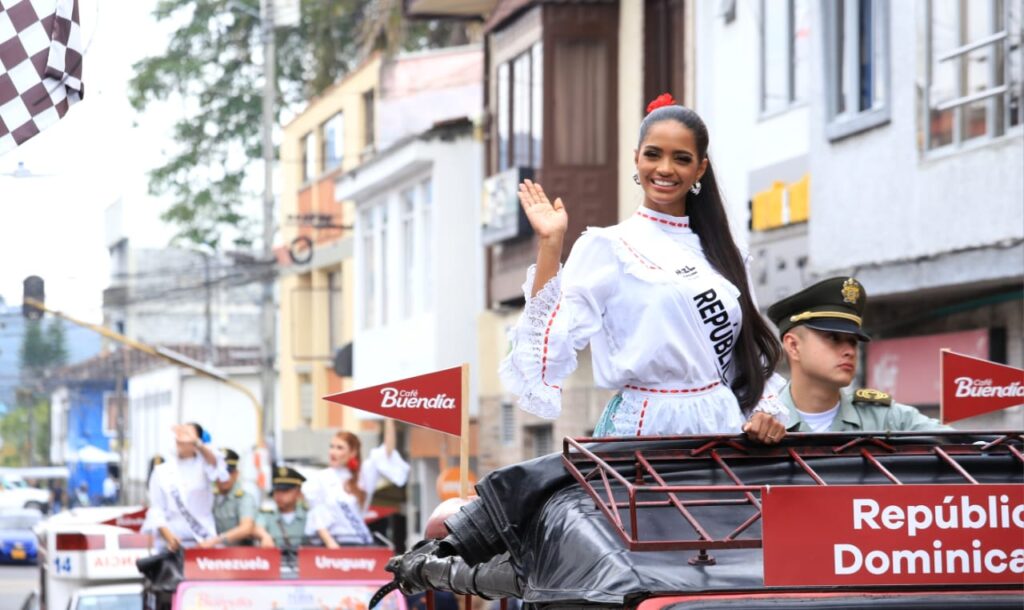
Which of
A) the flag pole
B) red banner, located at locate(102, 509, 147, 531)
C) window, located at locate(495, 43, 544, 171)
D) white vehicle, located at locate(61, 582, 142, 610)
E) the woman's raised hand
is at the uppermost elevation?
window, located at locate(495, 43, 544, 171)

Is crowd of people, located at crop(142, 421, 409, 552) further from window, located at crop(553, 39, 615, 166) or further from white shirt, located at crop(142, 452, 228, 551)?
window, located at crop(553, 39, 615, 166)

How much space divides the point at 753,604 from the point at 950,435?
114 centimetres

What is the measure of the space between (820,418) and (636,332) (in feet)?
4.20

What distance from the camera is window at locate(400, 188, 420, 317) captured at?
34.0m

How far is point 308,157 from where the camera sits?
4491 centimetres

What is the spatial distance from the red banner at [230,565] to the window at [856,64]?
7.41 meters

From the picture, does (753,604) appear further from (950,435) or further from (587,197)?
(587,197)

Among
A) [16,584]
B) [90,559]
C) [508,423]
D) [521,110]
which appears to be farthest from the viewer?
[16,584]

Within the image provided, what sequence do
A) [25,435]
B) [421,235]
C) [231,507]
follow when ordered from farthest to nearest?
1. [25,435]
2. [421,235]
3. [231,507]

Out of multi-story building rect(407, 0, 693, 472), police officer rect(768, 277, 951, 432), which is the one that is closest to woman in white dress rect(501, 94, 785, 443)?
police officer rect(768, 277, 951, 432)

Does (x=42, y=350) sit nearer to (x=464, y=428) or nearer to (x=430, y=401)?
(x=430, y=401)

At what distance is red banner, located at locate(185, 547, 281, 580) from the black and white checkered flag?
3.89 metres

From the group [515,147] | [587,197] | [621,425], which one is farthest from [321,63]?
[621,425]

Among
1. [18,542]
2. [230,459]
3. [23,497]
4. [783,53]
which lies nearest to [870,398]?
[230,459]
